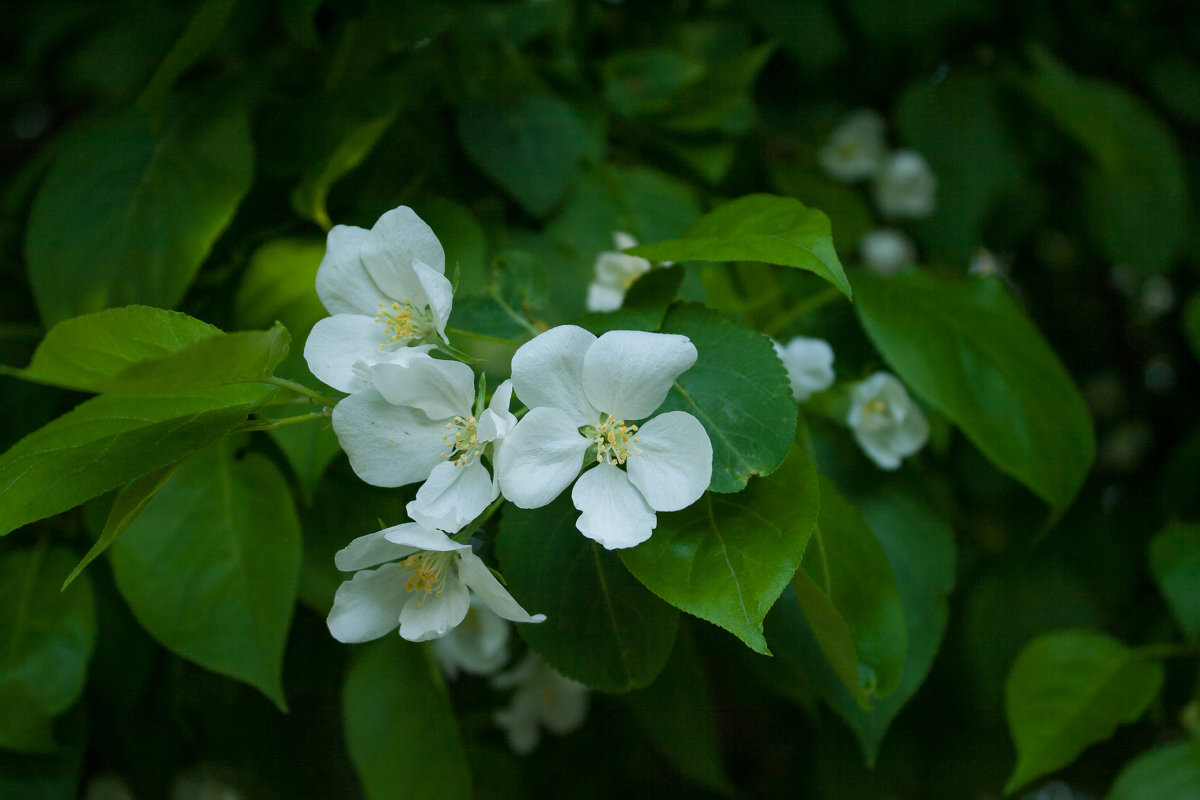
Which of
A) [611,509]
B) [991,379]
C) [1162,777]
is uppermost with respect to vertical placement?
[611,509]

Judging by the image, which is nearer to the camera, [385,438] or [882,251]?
[385,438]

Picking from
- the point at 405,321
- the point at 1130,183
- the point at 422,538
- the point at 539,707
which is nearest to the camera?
the point at 422,538

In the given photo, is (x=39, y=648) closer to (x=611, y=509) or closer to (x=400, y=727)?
(x=400, y=727)

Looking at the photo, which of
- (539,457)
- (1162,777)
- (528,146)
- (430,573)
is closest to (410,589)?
(430,573)

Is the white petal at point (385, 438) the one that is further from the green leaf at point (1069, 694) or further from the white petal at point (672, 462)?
the green leaf at point (1069, 694)

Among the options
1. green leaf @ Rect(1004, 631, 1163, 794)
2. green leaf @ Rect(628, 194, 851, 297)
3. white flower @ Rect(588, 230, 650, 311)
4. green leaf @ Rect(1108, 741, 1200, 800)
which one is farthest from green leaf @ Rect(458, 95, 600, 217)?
green leaf @ Rect(1108, 741, 1200, 800)

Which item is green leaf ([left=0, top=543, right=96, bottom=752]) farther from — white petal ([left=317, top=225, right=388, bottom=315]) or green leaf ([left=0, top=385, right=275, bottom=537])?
white petal ([left=317, top=225, right=388, bottom=315])
